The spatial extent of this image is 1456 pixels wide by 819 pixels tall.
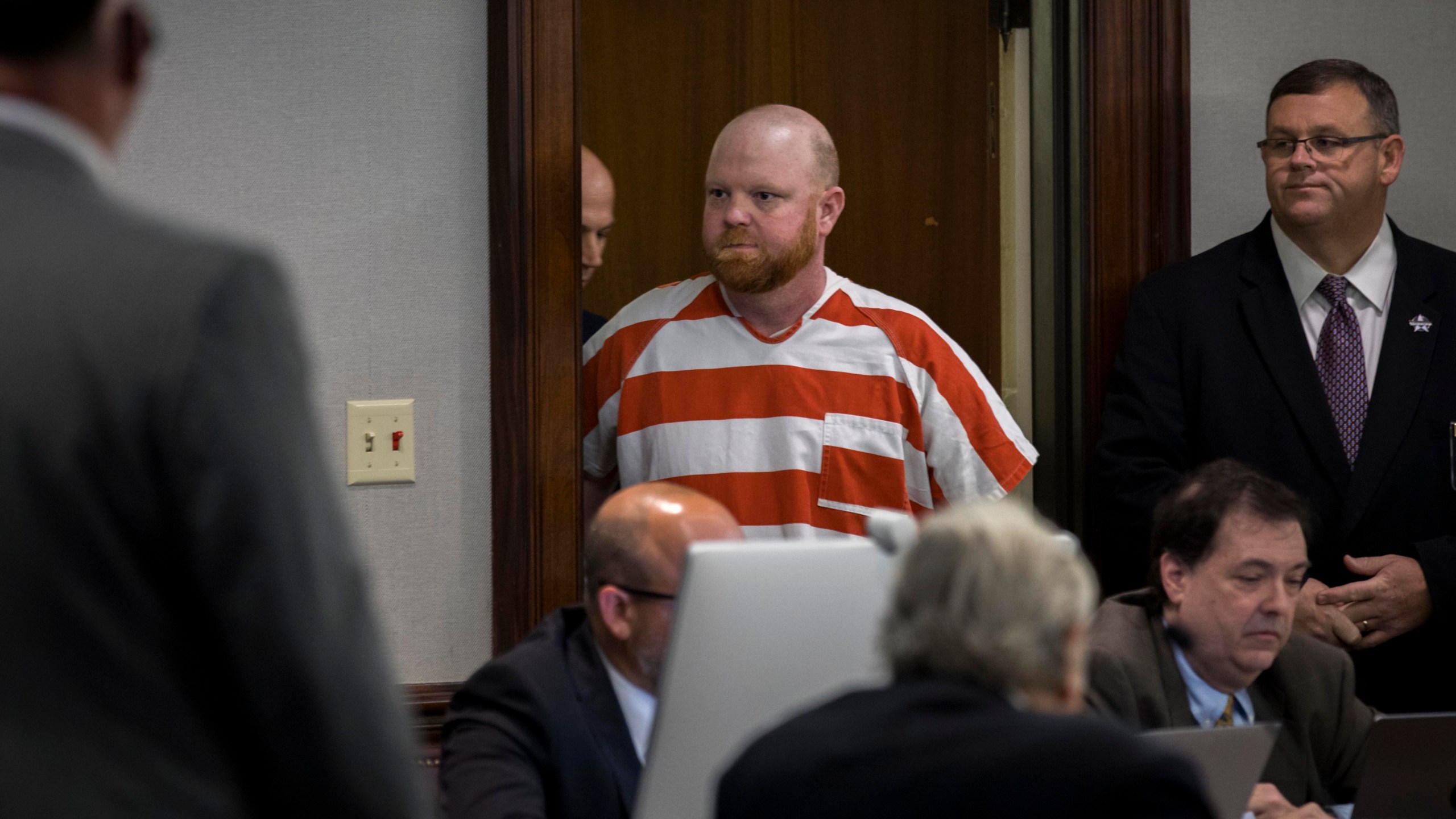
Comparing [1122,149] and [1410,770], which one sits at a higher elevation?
[1122,149]

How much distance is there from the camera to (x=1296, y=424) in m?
2.54

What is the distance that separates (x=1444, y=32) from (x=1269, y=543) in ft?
4.93

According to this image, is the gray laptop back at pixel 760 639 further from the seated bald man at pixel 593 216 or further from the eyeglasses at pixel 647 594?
the seated bald man at pixel 593 216

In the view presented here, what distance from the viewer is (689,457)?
251cm

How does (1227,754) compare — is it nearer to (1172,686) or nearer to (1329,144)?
(1172,686)

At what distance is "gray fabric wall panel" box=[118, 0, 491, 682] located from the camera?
2490 millimetres

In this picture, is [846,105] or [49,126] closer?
[49,126]

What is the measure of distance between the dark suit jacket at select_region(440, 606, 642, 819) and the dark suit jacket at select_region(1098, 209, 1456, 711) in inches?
48.5

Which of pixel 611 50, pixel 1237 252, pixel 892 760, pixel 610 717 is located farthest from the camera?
pixel 611 50

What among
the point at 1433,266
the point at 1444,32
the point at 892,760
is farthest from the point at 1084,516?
the point at 892,760

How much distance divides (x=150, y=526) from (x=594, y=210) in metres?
2.46

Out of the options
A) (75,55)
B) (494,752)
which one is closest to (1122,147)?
(494,752)

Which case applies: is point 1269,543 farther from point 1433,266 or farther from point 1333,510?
point 1433,266

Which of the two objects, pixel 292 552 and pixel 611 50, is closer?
pixel 292 552
